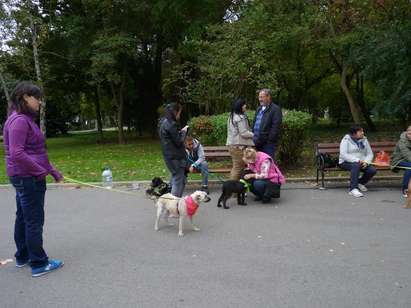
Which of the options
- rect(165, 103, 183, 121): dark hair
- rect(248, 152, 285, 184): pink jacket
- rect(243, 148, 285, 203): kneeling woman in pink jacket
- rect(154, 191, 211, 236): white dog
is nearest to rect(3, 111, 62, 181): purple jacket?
rect(154, 191, 211, 236): white dog

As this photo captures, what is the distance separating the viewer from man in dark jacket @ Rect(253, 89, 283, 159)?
814cm

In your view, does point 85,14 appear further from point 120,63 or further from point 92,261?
point 92,261

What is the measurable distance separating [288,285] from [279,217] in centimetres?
259

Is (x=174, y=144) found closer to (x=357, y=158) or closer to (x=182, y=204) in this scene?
(x=182, y=204)

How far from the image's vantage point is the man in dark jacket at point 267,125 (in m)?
8.14

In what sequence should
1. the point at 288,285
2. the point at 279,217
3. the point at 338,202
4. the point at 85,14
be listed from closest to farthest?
the point at 288,285 → the point at 279,217 → the point at 338,202 → the point at 85,14

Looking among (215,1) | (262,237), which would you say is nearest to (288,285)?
(262,237)

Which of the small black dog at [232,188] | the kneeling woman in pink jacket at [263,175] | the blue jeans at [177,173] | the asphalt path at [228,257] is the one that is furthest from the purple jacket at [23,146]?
the kneeling woman in pink jacket at [263,175]

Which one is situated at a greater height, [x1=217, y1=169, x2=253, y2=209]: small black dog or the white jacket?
the white jacket

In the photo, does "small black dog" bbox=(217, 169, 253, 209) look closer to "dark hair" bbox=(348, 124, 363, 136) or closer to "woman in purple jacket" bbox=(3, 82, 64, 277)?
"dark hair" bbox=(348, 124, 363, 136)

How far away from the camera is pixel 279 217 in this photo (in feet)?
22.3

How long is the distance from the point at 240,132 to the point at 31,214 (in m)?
4.28

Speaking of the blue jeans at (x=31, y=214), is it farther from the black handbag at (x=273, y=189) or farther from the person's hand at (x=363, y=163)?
the person's hand at (x=363, y=163)

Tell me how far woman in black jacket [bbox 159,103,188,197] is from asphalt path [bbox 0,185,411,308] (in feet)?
2.26
